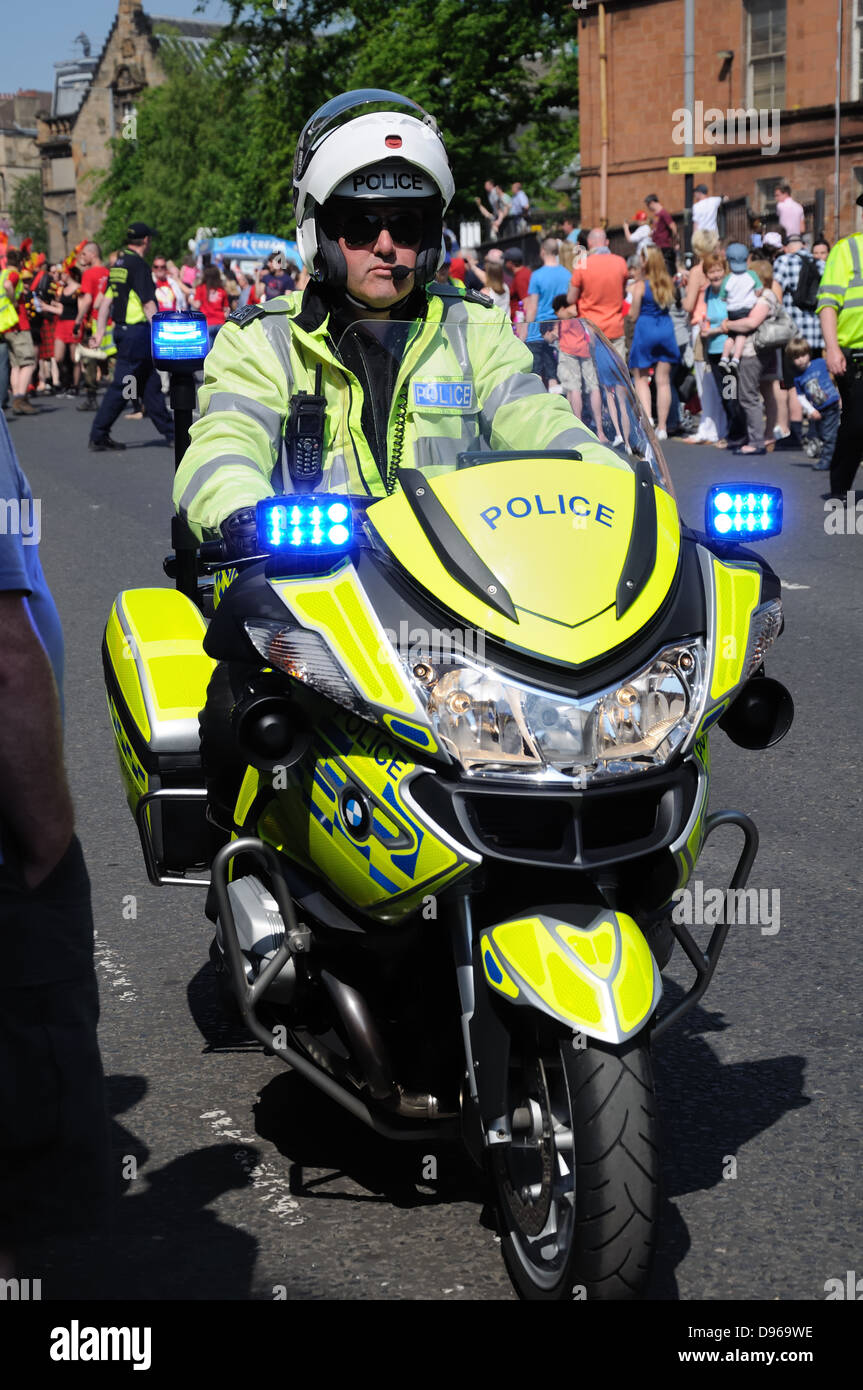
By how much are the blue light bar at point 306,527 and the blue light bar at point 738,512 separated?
2.22 ft

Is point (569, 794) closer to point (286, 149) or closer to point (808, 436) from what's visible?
point (808, 436)

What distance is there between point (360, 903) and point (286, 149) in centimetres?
5053

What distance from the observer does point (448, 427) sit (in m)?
3.64

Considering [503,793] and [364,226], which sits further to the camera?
[364,226]

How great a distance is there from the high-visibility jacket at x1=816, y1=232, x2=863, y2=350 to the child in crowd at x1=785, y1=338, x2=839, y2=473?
6.94ft

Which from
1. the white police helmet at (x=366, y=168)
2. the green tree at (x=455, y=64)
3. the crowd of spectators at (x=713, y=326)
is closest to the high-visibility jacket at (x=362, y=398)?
the white police helmet at (x=366, y=168)

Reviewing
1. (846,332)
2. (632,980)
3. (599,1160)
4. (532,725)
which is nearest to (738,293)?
(846,332)

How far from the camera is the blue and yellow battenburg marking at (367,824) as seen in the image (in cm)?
267

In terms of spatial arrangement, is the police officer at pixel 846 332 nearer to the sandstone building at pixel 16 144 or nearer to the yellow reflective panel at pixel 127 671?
the yellow reflective panel at pixel 127 671

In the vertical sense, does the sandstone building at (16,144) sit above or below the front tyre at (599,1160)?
above

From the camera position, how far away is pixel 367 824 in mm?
2754

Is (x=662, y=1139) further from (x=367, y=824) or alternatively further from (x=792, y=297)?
(x=792, y=297)

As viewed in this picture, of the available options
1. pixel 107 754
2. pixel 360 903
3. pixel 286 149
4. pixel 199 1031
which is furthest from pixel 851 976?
pixel 286 149

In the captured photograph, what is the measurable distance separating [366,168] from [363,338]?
319 mm
